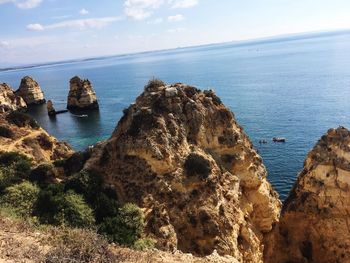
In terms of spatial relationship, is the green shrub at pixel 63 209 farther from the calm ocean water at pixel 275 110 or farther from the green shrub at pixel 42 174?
the calm ocean water at pixel 275 110

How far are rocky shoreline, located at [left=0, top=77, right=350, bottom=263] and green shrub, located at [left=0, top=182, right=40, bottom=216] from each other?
446 centimetres

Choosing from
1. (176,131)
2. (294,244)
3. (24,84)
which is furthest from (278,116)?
(24,84)

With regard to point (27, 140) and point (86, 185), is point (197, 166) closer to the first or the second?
point (86, 185)

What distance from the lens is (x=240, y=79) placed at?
573 feet

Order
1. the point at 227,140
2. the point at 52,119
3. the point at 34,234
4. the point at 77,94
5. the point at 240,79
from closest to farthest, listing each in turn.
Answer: the point at 34,234 → the point at 227,140 → the point at 52,119 → the point at 77,94 → the point at 240,79

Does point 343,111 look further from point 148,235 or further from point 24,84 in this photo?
point 24,84

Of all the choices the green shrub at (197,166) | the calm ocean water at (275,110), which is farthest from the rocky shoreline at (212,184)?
the calm ocean water at (275,110)

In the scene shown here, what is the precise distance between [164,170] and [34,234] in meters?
13.7

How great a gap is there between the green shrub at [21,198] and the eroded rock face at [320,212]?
20.9 meters

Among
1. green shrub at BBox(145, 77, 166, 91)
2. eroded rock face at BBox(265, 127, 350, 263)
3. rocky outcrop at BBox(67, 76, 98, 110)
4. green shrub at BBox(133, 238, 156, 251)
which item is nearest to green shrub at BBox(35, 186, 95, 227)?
green shrub at BBox(133, 238, 156, 251)

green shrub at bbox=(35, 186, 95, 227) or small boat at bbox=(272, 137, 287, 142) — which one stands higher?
green shrub at bbox=(35, 186, 95, 227)

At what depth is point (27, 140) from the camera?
4881cm

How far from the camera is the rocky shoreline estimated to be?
27797mm

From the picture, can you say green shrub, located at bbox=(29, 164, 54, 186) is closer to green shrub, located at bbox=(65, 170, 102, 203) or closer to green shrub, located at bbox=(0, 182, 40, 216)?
green shrub, located at bbox=(0, 182, 40, 216)
